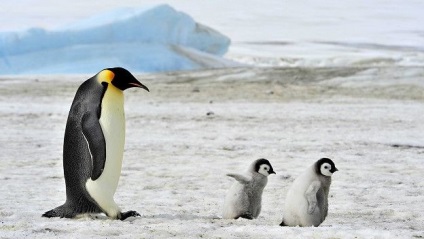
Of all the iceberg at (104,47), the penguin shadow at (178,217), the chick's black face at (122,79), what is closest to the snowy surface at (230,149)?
the penguin shadow at (178,217)

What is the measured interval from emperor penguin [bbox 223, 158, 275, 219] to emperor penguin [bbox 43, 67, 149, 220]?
16.4 inches

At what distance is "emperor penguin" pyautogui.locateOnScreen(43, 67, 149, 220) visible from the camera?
12.1 ft

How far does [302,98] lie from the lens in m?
12.0

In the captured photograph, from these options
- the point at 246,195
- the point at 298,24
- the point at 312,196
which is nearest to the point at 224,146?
the point at 246,195

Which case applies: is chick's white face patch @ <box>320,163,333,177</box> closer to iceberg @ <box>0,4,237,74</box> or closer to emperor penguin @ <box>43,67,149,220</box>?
emperor penguin @ <box>43,67,149,220</box>

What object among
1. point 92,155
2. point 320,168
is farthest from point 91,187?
→ point 320,168

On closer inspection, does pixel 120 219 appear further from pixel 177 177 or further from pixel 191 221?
pixel 177 177

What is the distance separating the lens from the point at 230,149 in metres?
7.16

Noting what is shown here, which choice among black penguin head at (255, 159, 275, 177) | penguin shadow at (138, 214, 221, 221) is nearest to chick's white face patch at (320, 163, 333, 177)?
black penguin head at (255, 159, 275, 177)

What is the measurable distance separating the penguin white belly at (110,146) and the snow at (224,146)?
88 millimetres

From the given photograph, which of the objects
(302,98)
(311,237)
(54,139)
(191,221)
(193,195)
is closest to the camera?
(311,237)

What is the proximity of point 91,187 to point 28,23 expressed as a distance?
25769mm

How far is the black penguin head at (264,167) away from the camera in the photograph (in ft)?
13.1

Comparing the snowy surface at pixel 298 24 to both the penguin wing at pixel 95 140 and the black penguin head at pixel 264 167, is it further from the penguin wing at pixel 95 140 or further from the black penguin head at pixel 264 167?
the penguin wing at pixel 95 140
